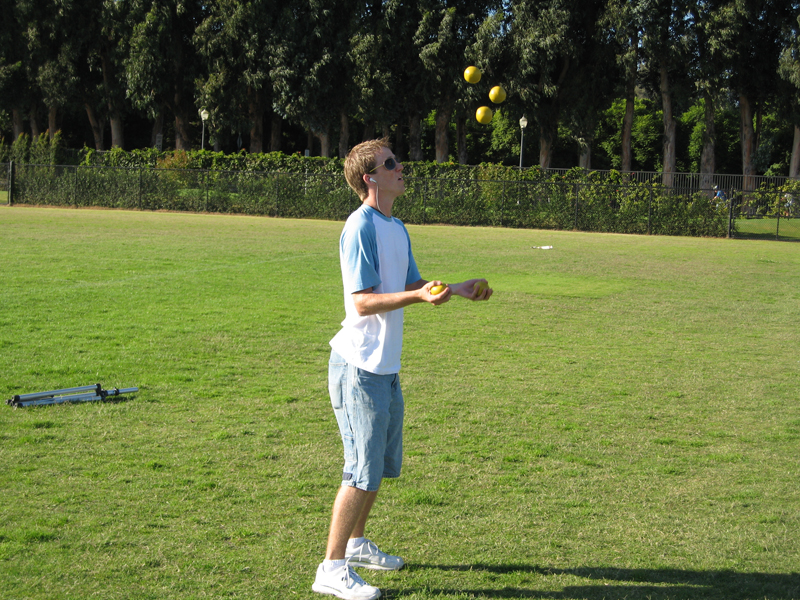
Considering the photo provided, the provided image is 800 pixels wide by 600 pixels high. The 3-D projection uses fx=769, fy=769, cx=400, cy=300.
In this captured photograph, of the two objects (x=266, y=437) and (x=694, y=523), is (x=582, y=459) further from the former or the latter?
(x=266, y=437)

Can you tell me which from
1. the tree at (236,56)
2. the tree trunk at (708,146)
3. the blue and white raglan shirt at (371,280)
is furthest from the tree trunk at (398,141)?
the blue and white raglan shirt at (371,280)

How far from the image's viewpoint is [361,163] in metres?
3.54

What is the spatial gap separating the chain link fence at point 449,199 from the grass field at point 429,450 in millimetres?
19096

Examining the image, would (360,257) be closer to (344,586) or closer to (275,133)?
(344,586)

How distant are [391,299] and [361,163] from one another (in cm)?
68

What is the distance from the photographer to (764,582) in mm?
3736

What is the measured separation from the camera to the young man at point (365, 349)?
3.42 meters

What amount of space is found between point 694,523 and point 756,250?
76.5 ft

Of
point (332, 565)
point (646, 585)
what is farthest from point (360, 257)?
point (646, 585)

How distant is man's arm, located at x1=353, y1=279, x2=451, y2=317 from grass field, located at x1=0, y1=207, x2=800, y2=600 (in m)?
1.34

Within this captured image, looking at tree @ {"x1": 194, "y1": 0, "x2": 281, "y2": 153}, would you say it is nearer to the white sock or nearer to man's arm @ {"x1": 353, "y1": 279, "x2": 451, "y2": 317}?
man's arm @ {"x1": 353, "y1": 279, "x2": 451, "y2": 317}

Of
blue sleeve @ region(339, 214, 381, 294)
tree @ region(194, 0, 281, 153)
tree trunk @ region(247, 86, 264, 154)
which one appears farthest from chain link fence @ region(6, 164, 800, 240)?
blue sleeve @ region(339, 214, 381, 294)

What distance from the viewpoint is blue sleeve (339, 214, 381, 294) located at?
11.2 feet

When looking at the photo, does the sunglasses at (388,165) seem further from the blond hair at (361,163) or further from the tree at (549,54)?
the tree at (549,54)
